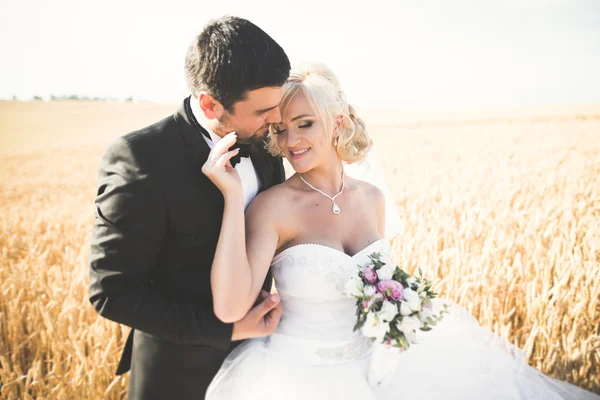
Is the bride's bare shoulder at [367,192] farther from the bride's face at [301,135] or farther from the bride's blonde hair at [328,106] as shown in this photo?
the bride's face at [301,135]

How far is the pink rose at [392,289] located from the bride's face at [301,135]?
874mm

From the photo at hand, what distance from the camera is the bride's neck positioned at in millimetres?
2752

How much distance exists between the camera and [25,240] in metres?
5.80

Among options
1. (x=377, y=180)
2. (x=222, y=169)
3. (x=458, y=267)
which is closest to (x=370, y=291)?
(x=222, y=169)

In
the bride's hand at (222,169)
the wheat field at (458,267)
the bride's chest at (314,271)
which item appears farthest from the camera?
the wheat field at (458,267)

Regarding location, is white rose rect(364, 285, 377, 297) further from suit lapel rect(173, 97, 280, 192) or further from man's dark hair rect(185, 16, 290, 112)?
man's dark hair rect(185, 16, 290, 112)

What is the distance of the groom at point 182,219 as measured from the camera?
6.13ft

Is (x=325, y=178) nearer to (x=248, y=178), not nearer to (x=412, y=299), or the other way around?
(x=248, y=178)

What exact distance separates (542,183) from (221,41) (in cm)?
749

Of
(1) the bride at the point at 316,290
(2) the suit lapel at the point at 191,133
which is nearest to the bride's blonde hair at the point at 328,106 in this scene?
(1) the bride at the point at 316,290

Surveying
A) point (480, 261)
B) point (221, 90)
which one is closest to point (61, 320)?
point (221, 90)

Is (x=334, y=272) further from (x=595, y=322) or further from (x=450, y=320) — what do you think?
(x=595, y=322)

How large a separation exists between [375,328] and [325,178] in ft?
3.69

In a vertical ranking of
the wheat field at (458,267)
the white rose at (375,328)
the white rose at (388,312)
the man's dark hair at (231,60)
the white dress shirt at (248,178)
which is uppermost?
the man's dark hair at (231,60)
